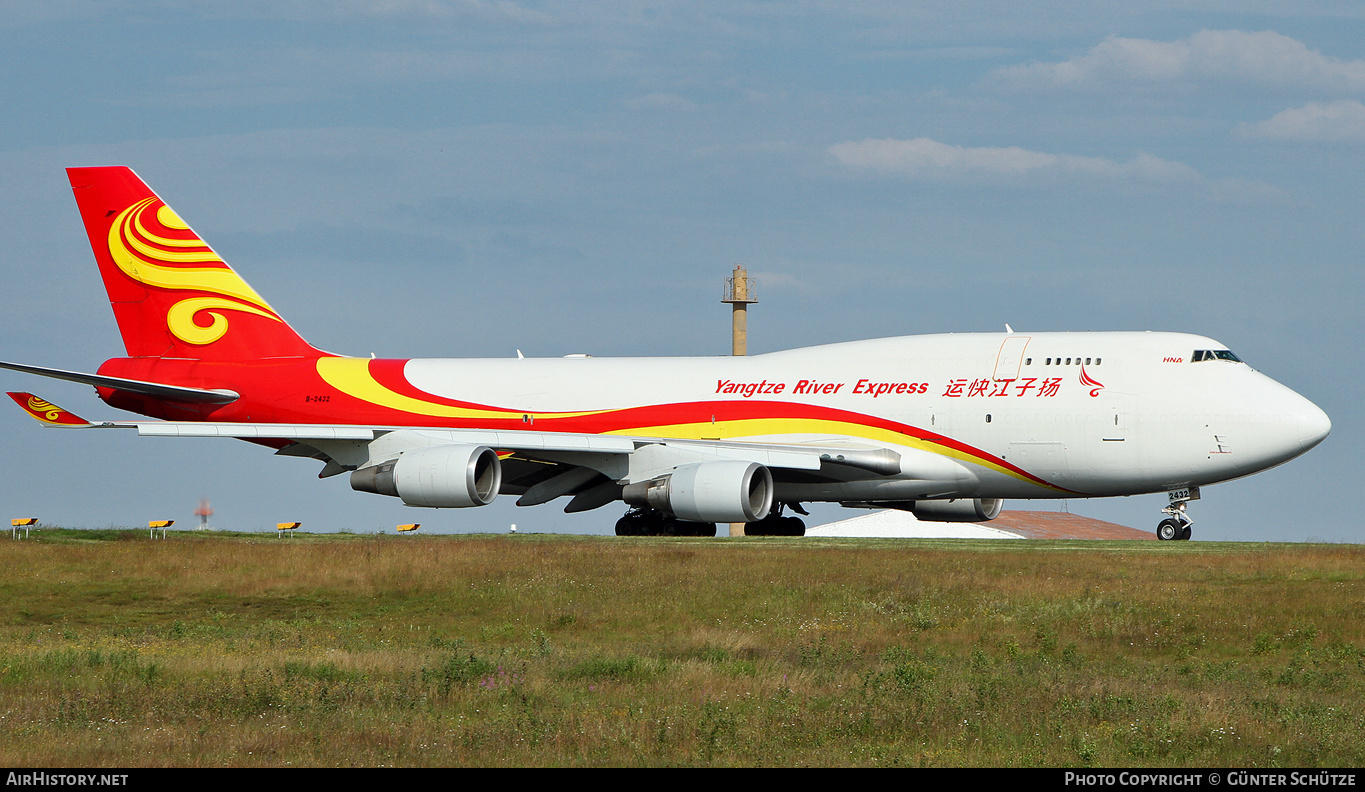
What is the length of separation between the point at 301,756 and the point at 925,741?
5.28 meters

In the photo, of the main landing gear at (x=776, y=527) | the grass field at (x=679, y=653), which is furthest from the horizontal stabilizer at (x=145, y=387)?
the main landing gear at (x=776, y=527)

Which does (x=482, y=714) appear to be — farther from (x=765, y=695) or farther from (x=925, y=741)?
(x=925, y=741)

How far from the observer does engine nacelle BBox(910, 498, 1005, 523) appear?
1372 inches

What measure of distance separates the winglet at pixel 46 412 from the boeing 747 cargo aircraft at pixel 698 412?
0.05 meters

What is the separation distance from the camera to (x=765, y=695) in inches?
579

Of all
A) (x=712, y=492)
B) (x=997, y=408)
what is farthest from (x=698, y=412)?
(x=997, y=408)

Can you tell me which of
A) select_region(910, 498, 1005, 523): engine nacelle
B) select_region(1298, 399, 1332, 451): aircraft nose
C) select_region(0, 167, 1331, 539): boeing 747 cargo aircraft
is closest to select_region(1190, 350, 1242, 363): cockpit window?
select_region(0, 167, 1331, 539): boeing 747 cargo aircraft

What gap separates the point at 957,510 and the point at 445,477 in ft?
40.0

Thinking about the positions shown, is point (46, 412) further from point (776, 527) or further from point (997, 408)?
point (997, 408)

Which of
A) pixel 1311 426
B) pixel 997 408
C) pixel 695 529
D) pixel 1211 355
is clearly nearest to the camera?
pixel 1311 426

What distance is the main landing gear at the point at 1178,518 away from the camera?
30.7 metres

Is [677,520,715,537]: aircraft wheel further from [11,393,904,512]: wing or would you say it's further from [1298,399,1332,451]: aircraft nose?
[1298,399,1332,451]: aircraft nose

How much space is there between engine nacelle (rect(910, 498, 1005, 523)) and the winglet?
19218 millimetres

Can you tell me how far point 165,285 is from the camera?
39469 mm
